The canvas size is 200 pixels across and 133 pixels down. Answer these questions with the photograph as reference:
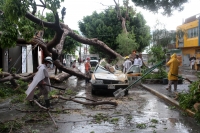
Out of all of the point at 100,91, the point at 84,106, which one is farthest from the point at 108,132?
the point at 100,91

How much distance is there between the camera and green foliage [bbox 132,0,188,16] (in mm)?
11643

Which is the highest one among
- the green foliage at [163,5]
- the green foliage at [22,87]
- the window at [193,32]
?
the window at [193,32]

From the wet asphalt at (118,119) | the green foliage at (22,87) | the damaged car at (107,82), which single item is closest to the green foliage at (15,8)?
the wet asphalt at (118,119)

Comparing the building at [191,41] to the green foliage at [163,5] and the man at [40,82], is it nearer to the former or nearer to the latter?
the green foliage at [163,5]

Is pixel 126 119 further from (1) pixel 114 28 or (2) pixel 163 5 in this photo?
(1) pixel 114 28

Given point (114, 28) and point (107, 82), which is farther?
point (114, 28)

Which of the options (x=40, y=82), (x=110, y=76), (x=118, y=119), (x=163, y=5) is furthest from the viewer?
(x=163, y=5)

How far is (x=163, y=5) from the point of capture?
465 inches

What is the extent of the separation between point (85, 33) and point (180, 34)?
1833 centimetres

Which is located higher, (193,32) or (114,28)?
(114,28)

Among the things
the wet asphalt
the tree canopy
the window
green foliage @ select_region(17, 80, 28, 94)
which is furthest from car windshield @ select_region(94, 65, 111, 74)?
the window

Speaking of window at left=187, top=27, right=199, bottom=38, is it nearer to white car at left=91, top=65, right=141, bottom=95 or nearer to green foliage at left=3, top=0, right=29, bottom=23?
white car at left=91, top=65, right=141, bottom=95

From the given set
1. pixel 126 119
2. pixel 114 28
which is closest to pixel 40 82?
pixel 126 119

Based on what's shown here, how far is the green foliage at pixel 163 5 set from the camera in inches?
458
